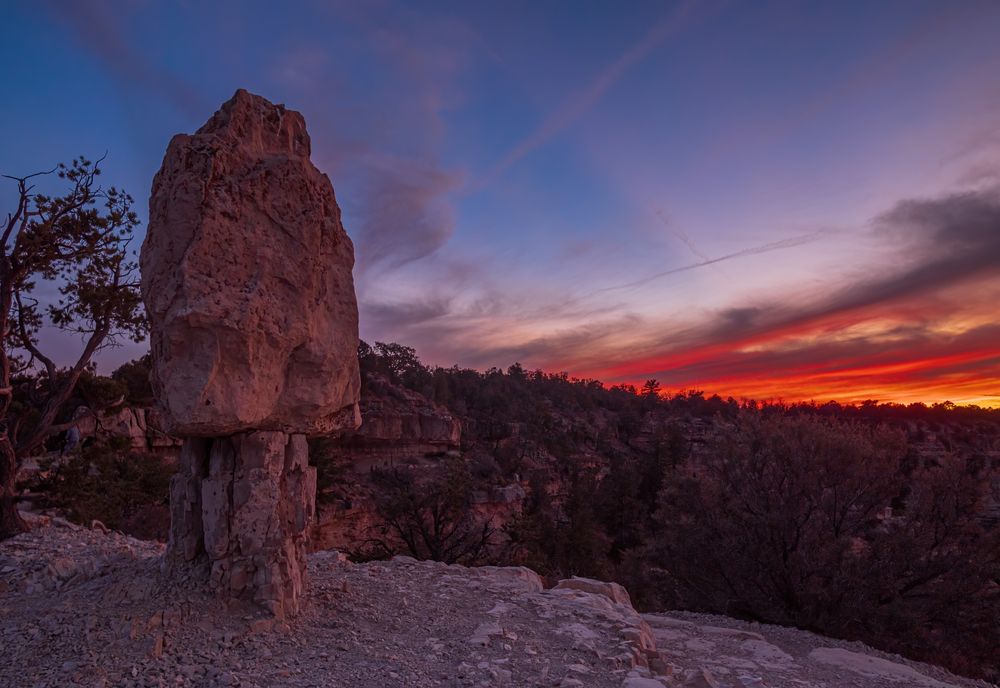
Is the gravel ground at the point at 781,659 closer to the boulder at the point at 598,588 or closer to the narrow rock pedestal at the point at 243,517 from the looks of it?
the boulder at the point at 598,588

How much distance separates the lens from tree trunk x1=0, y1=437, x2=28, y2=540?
8406 millimetres

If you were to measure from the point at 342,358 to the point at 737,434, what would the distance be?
387 inches

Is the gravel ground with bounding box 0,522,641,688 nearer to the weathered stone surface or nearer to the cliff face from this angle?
the weathered stone surface

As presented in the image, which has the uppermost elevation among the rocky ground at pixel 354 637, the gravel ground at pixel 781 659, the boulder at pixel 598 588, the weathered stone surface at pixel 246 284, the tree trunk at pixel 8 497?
the weathered stone surface at pixel 246 284

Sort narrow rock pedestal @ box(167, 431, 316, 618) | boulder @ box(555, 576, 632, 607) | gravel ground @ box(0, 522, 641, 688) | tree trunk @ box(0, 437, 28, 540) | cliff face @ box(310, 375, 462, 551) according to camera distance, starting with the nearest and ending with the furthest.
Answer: gravel ground @ box(0, 522, 641, 688)
narrow rock pedestal @ box(167, 431, 316, 618)
boulder @ box(555, 576, 632, 607)
tree trunk @ box(0, 437, 28, 540)
cliff face @ box(310, 375, 462, 551)

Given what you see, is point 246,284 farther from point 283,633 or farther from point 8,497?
point 8,497

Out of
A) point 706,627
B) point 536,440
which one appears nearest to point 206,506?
point 706,627

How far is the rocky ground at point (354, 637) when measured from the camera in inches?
187

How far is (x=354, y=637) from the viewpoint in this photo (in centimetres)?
563

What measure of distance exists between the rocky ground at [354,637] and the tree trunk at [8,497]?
1.23 feet

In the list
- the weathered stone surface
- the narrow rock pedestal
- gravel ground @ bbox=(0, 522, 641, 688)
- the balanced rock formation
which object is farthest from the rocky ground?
the weathered stone surface

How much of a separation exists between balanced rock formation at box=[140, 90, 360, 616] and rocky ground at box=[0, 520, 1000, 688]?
50cm

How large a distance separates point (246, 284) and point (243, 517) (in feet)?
7.32

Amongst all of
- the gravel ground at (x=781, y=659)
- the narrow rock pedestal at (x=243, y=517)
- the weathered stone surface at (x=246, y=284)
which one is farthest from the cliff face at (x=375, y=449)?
the weathered stone surface at (x=246, y=284)
